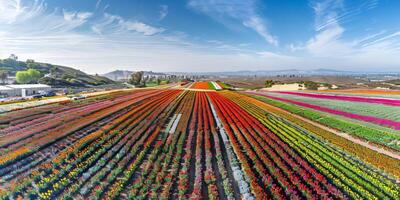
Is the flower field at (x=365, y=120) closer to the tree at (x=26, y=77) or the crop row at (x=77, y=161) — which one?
the crop row at (x=77, y=161)

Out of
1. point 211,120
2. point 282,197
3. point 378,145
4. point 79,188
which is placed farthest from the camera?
point 211,120

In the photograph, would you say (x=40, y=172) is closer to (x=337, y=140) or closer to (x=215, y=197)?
(x=215, y=197)

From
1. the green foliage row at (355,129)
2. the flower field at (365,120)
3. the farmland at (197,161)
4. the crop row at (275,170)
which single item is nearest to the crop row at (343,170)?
the farmland at (197,161)

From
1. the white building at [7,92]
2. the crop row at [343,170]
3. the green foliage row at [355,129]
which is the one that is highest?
the white building at [7,92]

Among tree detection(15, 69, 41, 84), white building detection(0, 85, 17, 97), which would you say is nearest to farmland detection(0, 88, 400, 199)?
white building detection(0, 85, 17, 97)

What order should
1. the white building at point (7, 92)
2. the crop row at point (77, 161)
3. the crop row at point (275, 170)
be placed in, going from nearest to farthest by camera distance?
the crop row at point (275, 170)
the crop row at point (77, 161)
the white building at point (7, 92)

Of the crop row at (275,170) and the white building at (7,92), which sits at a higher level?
the white building at (7,92)

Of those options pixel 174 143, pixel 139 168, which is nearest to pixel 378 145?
pixel 174 143

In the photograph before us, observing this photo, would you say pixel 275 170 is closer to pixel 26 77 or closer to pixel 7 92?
pixel 7 92

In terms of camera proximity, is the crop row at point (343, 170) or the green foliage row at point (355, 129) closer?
the crop row at point (343, 170)
